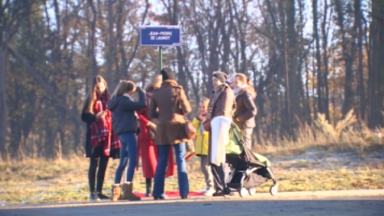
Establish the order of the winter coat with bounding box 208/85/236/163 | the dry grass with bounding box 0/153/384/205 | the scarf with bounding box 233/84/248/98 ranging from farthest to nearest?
the dry grass with bounding box 0/153/384/205, the scarf with bounding box 233/84/248/98, the winter coat with bounding box 208/85/236/163

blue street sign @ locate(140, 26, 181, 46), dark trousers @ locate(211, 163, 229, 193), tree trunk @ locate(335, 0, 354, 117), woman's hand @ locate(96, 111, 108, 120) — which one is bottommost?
dark trousers @ locate(211, 163, 229, 193)

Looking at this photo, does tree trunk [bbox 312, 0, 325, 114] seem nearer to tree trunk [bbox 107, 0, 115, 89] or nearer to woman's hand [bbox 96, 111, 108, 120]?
tree trunk [bbox 107, 0, 115, 89]

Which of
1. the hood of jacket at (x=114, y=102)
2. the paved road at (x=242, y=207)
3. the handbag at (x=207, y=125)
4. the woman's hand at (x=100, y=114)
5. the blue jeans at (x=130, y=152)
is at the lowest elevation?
the paved road at (x=242, y=207)

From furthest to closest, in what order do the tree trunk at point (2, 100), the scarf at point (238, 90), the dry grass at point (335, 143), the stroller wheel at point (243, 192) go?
the tree trunk at point (2, 100) < the dry grass at point (335, 143) < the scarf at point (238, 90) < the stroller wheel at point (243, 192)

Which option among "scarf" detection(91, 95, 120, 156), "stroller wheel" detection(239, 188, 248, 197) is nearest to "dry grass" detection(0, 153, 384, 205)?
"scarf" detection(91, 95, 120, 156)

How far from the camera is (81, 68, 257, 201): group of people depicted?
9021 millimetres

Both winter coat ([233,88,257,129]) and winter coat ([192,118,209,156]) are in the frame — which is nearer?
winter coat ([233,88,257,129])

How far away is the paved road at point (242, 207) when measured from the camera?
7.20m

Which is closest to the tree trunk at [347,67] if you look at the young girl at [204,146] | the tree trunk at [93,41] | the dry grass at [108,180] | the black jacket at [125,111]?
the tree trunk at [93,41]

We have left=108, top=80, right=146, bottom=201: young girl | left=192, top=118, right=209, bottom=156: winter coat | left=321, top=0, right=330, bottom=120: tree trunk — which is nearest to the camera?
left=108, top=80, right=146, bottom=201: young girl

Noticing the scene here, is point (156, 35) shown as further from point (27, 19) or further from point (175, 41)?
point (27, 19)

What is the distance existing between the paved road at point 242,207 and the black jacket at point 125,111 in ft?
3.84

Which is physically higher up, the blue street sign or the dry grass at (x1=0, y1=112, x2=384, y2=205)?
the blue street sign

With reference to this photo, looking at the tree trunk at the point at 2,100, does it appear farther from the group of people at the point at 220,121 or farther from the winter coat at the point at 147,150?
the group of people at the point at 220,121
